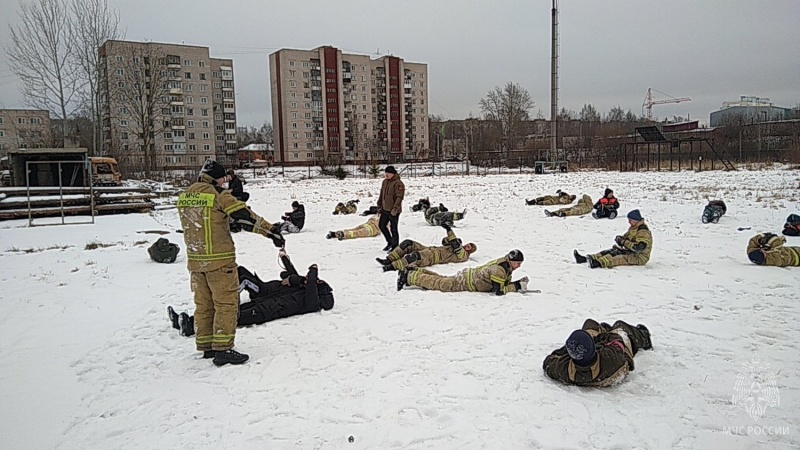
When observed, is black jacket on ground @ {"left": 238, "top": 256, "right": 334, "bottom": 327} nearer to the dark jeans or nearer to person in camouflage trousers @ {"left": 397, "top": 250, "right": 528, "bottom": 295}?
person in camouflage trousers @ {"left": 397, "top": 250, "right": 528, "bottom": 295}

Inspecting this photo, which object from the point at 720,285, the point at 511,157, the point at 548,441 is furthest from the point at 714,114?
the point at 548,441

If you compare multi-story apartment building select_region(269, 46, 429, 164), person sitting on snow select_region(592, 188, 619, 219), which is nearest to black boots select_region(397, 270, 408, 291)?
person sitting on snow select_region(592, 188, 619, 219)

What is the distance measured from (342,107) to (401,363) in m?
80.2

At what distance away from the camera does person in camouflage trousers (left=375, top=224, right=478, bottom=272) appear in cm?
886

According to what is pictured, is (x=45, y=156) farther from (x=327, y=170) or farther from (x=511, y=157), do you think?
(x=511, y=157)

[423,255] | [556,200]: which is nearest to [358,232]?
[423,255]

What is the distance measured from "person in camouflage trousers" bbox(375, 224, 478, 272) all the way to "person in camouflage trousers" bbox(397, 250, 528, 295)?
85 centimetres

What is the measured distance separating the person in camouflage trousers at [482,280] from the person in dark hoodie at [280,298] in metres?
1.45

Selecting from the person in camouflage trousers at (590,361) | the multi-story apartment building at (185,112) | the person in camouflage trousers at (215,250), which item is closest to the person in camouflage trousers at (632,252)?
the person in camouflage trousers at (590,361)

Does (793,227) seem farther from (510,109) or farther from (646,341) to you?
(510,109)

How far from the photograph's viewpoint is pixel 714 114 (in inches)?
3268

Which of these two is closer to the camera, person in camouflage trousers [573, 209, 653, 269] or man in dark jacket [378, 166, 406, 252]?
person in camouflage trousers [573, 209, 653, 269]

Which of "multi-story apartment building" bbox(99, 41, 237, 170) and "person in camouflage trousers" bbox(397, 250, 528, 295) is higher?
"multi-story apartment building" bbox(99, 41, 237, 170)

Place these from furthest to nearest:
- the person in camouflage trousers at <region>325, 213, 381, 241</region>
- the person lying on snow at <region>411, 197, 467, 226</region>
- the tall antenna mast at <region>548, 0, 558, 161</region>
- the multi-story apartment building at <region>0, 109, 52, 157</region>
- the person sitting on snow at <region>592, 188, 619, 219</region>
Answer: the tall antenna mast at <region>548, 0, 558, 161</region> < the multi-story apartment building at <region>0, 109, 52, 157</region> < the person sitting on snow at <region>592, 188, 619, 219</region> < the person lying on snow at <region>411, 197, 467, 226</region> < the person in camouflage trousers at <region>325, 213, 381, 241</region>
